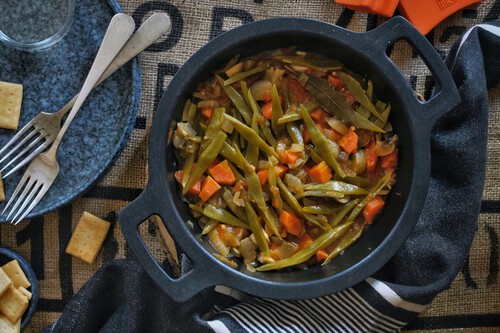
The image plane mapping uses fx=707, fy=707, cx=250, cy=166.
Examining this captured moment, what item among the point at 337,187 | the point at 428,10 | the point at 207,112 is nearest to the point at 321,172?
the point at 337,187

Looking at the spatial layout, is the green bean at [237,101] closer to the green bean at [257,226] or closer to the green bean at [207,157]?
the green bean at [207,157]

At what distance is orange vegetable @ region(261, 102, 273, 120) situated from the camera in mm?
2029

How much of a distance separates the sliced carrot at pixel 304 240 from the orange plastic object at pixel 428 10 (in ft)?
2.51

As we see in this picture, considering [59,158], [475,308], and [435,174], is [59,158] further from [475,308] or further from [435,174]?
[475,308]

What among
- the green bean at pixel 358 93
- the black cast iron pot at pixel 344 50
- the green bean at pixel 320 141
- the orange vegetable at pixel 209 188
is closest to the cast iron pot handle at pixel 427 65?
the black cast iron pot at pixel 344 50

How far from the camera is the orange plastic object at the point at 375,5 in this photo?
7.27 ft

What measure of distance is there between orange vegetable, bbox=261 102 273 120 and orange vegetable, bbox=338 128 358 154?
213mm

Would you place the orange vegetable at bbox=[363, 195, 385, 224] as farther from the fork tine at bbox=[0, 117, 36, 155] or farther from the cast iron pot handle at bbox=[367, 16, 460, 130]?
the fork tine at bbox=[0, 117, 36, 155]

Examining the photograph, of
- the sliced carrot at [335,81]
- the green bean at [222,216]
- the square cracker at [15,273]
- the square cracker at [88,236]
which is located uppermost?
the sliced carrot at [335,81]

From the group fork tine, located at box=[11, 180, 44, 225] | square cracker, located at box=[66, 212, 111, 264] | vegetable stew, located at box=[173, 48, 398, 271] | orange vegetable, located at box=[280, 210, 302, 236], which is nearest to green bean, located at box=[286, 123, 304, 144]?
vegetable stew, located at box=[173, 48, 398, 271]

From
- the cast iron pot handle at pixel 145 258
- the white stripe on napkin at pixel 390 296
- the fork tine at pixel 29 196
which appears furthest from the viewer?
the fork tine at pixel 29 196

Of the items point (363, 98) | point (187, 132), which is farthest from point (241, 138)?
point (363, 98)

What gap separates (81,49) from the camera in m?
2.25

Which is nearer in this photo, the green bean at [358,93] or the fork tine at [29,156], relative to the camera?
the green bean at [358,93]
